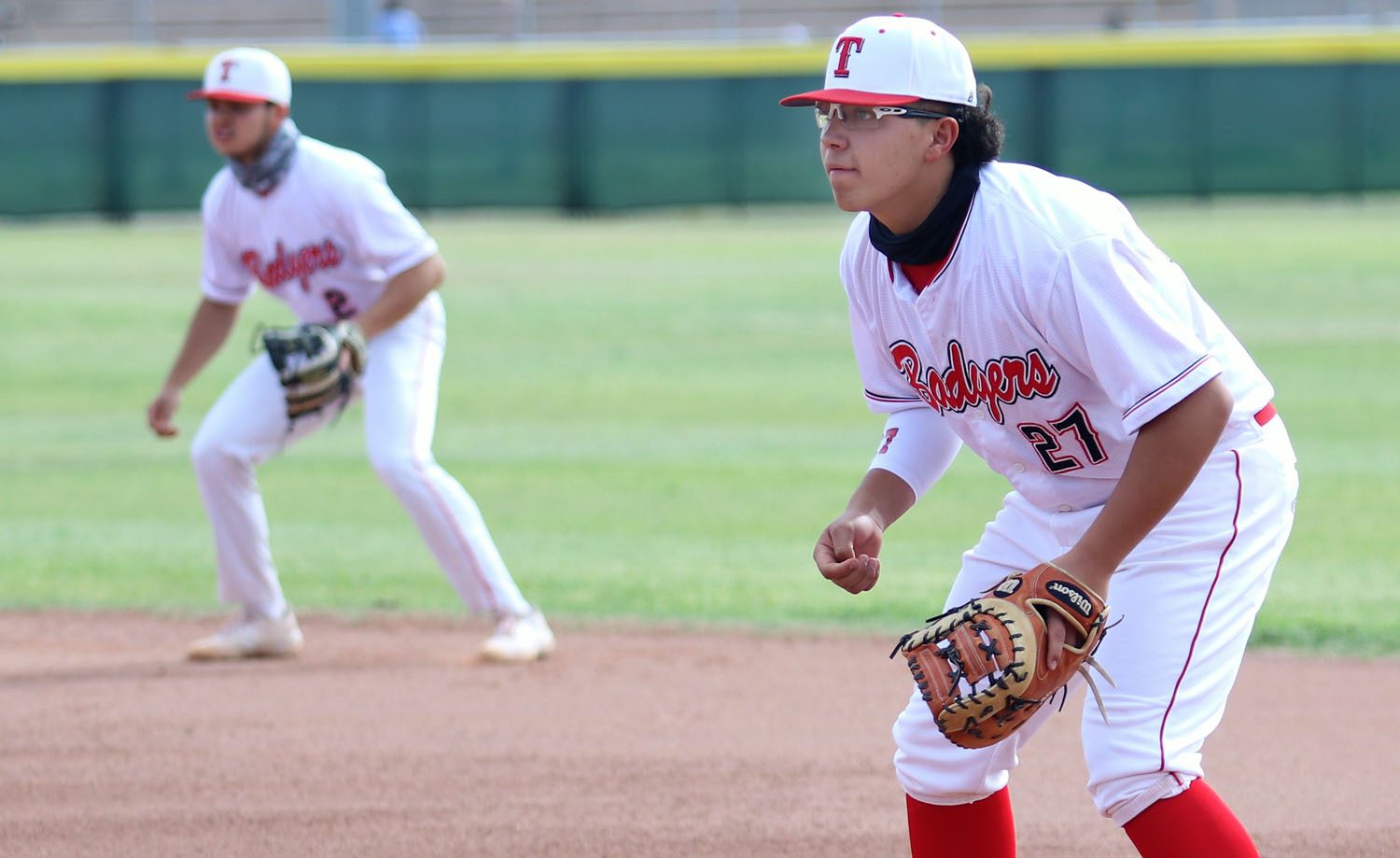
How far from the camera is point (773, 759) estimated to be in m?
4.88

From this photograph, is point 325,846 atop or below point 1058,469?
below

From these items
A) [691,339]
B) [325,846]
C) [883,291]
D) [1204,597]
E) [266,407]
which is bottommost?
[691,339]

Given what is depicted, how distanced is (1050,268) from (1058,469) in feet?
1.46

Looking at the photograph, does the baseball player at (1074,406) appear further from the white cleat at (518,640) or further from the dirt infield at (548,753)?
the white cleat at (518,640)

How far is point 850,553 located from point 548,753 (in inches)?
81.6

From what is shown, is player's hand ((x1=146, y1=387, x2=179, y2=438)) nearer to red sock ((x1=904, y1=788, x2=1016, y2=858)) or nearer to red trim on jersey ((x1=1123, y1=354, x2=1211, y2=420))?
red sock ((x1=904, y1=788, x2=1016, y2=858))

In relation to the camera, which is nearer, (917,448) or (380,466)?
(917,448)

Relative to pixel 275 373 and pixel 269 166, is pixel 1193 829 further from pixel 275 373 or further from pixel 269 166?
pixel 269 166

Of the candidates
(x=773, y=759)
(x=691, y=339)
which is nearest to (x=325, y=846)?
(x=773, y=759)

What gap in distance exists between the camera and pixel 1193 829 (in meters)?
→ 2.82

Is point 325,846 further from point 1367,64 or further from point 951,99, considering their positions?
Result: point 1367,64

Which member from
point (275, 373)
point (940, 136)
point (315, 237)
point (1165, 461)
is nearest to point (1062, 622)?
point (1165, 461)

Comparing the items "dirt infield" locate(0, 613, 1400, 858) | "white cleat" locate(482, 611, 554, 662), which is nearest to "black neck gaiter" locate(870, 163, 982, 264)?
"dirt infield" locate(0, 613, 1400, 858)

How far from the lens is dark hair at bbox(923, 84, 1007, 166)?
2951 millimetres
